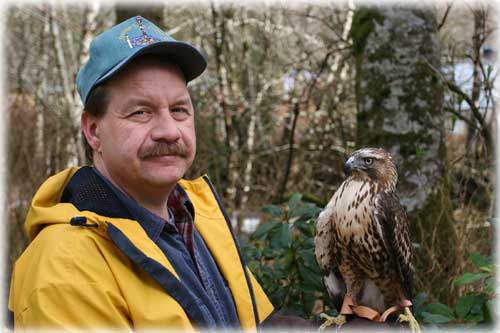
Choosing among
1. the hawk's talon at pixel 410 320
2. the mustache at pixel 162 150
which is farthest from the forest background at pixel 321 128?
the mustache at pixel 162 150

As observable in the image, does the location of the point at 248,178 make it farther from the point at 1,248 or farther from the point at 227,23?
the point at 1,248

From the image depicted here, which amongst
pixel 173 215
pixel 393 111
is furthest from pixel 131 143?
pixel 393 111

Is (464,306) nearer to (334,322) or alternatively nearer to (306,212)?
(334,322)

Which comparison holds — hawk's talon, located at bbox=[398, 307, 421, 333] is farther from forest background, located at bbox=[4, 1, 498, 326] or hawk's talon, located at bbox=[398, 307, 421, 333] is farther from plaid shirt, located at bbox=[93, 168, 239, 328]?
plaid shirt, located at bbox=[93, 168, 239, 328]

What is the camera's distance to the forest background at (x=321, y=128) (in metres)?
3.17

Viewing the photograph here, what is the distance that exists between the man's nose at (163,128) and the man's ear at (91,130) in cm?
22

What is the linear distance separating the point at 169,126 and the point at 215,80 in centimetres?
661

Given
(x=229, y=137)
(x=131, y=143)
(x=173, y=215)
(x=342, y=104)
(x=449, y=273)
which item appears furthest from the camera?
(x=229, y=137)

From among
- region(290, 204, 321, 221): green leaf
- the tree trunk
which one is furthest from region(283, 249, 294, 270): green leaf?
the tree trunk

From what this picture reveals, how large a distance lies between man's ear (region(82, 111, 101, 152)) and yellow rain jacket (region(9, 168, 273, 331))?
207 millimetres

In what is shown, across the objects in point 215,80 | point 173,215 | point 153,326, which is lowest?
point 153,326

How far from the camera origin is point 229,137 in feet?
25.7

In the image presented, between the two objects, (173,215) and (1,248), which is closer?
(173,215)

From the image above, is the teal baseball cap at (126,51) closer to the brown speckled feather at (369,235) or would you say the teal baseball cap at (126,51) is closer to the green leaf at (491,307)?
the brown speckled feather at (369,235)
